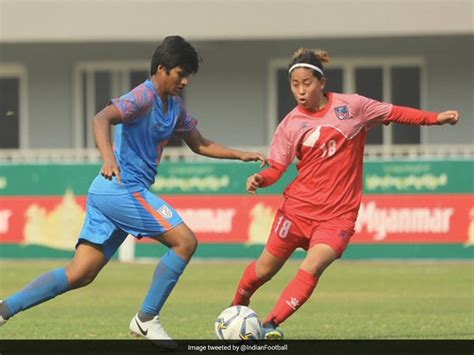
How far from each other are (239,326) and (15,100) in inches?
774

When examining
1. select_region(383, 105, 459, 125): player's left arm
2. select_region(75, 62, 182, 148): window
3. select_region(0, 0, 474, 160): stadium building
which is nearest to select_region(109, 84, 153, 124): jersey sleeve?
select_region(383, 105, 459, 125): player's left arm

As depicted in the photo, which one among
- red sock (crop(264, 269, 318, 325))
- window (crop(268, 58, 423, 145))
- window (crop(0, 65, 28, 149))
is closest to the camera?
red sock (crop(264, 269, 318, 325))

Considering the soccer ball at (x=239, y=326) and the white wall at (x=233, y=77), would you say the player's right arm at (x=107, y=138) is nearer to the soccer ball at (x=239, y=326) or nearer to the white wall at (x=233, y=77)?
the soccer ball at (x=239, y=326)

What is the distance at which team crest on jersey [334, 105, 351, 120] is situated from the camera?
395 inches

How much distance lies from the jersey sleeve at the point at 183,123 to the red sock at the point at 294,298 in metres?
1.48

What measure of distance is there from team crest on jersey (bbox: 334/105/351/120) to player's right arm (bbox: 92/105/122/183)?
1.67 metres

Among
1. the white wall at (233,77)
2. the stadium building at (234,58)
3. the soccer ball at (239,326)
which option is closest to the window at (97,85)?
the stadium building at (234,58)

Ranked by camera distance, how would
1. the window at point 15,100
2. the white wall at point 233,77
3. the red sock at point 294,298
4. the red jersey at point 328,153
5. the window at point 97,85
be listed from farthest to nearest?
1. the window at point 15,100
2. the window at point 97,85
3. the white wall at point 233,77
4. the red jersey at point 328,153
5. the red sock at point 294,298

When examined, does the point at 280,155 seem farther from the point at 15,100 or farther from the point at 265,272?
the point at 15,100

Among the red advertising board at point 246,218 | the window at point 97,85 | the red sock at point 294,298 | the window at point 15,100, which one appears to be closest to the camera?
the red sock at point 294,298

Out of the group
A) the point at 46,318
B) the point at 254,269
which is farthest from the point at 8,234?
the point at 254,269

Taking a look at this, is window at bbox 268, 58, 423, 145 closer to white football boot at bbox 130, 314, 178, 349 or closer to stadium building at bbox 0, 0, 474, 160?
stadium building at bbox 0, 0, 474, 160

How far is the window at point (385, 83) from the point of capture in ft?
87.8

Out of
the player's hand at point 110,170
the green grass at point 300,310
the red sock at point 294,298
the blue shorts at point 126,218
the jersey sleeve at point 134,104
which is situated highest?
the jersey sleeve at point 134,104
